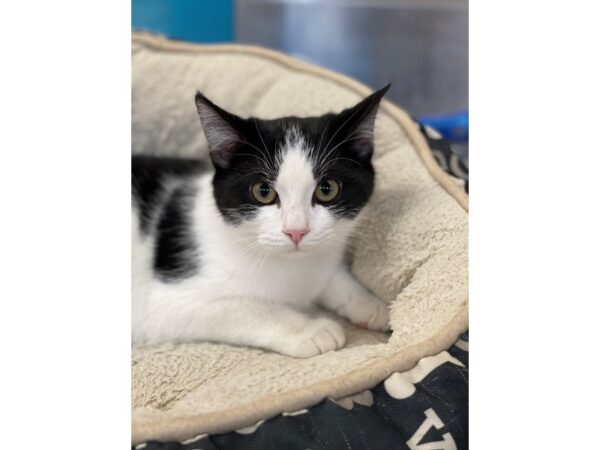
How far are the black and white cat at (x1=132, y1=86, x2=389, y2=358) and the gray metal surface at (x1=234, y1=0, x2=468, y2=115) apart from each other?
5.87 feet

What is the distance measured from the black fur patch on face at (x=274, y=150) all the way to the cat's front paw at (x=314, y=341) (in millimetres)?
238

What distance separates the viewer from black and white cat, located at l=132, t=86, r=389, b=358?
48.9 inches

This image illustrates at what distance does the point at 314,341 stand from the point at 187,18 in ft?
7.18

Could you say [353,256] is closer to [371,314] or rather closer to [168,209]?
[371,314]

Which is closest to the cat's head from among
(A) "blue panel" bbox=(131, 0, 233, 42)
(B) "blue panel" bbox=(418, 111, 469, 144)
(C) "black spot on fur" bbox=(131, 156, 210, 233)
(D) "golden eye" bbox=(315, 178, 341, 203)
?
(D) "golden eye" bbox=(315, 178, 341, 203)

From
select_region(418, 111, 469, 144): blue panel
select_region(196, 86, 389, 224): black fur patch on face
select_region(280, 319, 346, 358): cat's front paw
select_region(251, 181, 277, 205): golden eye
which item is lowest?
select_region(280, 319, 346, 358): cat's front paw

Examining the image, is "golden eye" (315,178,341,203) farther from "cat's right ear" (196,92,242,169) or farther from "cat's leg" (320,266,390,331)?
"cat's leg" (320,266,390,331)

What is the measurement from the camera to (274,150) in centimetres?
126

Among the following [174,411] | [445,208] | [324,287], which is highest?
[445,208]

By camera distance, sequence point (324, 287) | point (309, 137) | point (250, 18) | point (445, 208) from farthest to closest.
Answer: point (250, 18) → point (324, 287) → point (445, 208) → point (309, 137)

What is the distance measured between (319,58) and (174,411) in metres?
2.75
